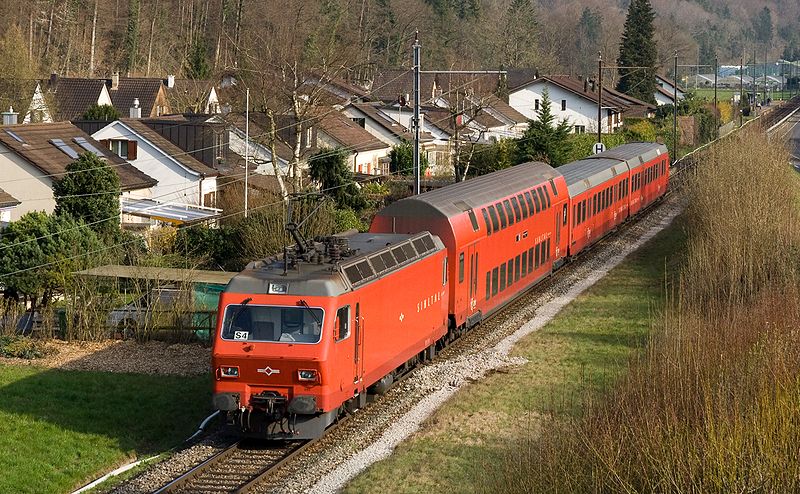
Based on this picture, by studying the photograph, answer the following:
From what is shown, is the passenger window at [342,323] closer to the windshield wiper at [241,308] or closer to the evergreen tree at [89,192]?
the windshield wiper at [241,308]

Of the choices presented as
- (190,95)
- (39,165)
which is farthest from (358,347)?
(190,95)

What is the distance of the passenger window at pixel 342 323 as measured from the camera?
690 inches

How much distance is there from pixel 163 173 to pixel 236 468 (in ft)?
121

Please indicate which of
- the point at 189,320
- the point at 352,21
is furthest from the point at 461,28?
the point at 189,320

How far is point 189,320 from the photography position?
27.8m

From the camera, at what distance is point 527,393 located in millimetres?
21453

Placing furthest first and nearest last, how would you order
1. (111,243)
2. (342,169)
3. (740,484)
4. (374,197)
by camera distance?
(374,197), (342,169), (111,243), (740,484)

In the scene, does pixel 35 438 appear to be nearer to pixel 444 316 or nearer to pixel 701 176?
pixel 444 316

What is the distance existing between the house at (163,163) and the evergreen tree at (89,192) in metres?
9.26

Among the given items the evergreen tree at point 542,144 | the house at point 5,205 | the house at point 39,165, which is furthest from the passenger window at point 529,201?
the evergreen tree at point 542,144

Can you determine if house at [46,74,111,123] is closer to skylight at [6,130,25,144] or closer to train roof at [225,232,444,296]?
skylight at [6,130,25,144]

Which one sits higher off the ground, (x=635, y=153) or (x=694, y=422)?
(x=635, y=153)

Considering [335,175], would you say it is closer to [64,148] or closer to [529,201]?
[64,148]

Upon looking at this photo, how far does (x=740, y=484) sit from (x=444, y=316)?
14.0m
